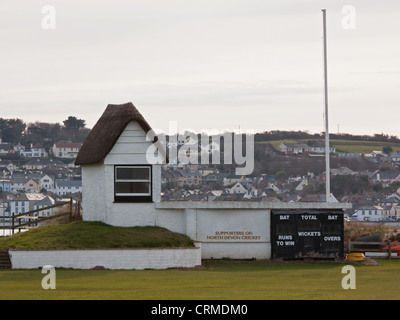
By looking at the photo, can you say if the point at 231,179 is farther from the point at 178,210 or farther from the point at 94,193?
the point at 178,210

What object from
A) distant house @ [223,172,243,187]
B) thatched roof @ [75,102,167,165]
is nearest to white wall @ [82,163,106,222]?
thatched roof @ [75,102,167,165]

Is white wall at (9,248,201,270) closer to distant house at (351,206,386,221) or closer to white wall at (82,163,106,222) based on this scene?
white wall at (82,163,106,222)

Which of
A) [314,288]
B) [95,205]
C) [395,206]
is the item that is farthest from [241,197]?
[314,288]

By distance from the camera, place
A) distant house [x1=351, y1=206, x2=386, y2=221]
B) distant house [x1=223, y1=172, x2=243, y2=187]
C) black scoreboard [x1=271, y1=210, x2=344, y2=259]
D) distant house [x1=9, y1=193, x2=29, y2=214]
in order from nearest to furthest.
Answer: black scoreboard [x1=271, y1=210, x2=344, y2=259]
distant house [x1=351, y1=206, x2=386, y2=221]
distant house [x1=223, y1=172, x2=243, y2=187]
distant house [x1=9, y1=193, x2=29, y2=214]

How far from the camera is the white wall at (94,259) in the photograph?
44.2 metres

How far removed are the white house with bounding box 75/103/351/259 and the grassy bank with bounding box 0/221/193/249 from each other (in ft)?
3.26

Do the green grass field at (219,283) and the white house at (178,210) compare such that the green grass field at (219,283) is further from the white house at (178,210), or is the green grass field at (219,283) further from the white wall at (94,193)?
the white wall at (94,193)

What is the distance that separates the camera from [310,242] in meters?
48.3

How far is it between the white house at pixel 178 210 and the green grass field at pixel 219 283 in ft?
3.98

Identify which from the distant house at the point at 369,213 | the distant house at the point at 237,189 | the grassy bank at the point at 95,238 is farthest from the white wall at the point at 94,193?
the distant house at the point at 369,213

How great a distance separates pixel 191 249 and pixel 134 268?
2784 millimetres

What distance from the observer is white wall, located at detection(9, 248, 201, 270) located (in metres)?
44.2

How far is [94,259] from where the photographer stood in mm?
44406
